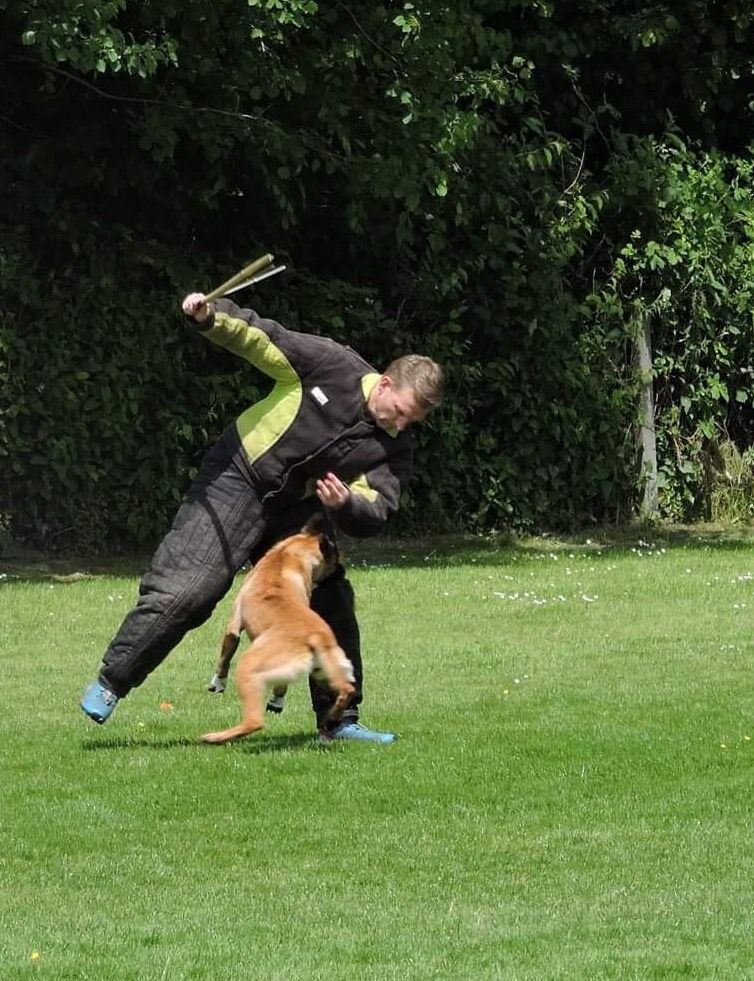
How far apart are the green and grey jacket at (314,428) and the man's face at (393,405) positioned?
46 mm

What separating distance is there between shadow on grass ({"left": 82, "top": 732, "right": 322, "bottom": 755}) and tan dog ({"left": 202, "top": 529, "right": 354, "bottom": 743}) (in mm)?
100

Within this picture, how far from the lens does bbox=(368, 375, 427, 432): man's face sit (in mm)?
7953

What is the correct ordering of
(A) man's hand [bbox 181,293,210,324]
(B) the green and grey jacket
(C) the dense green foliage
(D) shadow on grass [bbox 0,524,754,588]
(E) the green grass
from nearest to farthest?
1. (E) the green grass
2. (A) man's hand [bbox 181,293,210,324]
3. (B) the green and grey jacket
4. (C) the dense green foliage
5. (D) shadow on grass [bbox 0,524,754,588]

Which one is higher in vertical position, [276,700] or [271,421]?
[271,421]

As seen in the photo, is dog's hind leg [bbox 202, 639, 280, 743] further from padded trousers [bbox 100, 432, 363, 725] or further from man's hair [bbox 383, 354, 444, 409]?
man's hair [bbox 383, 354, 444, 409]

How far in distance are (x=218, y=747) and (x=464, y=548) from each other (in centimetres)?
892

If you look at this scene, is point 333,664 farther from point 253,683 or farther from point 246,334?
point 246,334

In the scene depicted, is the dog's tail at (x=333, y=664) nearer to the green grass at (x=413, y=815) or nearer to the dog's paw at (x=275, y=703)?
the green grass at (x=413, y=815)

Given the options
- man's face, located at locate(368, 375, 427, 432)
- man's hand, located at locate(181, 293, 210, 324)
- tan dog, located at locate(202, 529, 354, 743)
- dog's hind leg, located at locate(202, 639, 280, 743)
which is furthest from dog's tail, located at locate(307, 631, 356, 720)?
man's hand, located at locate(181, 293, 210, 324)

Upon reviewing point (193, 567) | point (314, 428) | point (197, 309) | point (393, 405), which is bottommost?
point (193, 567)

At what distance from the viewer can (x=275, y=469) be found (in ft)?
26.6

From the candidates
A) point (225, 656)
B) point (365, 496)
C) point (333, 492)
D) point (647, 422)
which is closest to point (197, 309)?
point (333, 492)

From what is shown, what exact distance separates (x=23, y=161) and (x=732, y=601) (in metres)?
7.23

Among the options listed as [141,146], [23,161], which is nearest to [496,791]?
[141,146]
